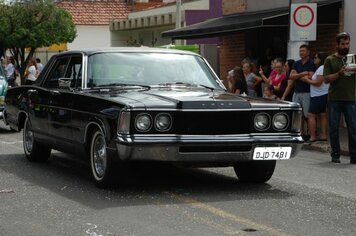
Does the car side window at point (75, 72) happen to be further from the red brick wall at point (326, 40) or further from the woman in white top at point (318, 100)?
the red brick wall at point (326, 40)

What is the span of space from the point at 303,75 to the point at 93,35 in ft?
114

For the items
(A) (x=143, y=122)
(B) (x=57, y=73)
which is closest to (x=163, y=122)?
(A) (x=143, y=122)

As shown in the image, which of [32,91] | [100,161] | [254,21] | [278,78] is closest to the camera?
[100,161]

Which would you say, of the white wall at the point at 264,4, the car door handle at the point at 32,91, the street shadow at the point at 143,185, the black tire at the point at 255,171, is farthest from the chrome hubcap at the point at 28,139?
the white wall at the point at 264,4

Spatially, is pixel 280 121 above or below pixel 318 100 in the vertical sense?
above

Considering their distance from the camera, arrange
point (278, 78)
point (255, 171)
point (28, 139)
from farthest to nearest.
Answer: point (278, 78) → point (28, 139) → point (255, 171)

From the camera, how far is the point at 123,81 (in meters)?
8.66

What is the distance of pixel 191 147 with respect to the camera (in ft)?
24.4

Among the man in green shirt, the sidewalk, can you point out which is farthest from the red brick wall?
A: the man in green shirt

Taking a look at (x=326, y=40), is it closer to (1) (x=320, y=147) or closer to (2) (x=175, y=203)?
(1) (x=320, y=147)

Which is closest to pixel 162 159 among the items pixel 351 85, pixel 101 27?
pixel 351 85

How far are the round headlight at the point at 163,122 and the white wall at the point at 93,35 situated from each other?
3941 centimetres

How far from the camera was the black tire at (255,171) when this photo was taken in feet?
27.4

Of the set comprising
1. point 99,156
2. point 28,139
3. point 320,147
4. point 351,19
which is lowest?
point 320,147
